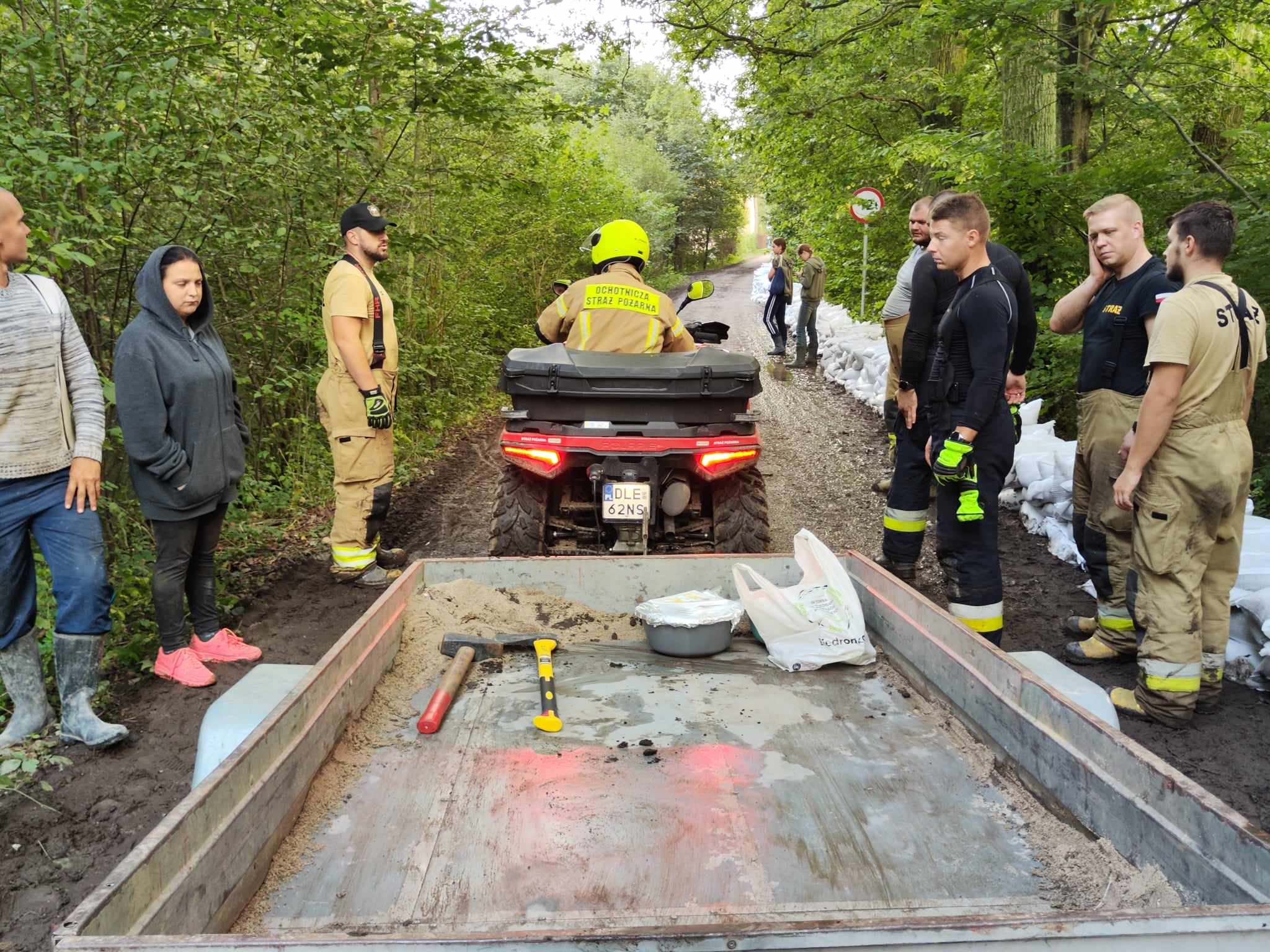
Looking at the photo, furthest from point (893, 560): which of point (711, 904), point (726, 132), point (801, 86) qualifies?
point (726, 132)

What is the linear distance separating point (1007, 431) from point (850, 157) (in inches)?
486

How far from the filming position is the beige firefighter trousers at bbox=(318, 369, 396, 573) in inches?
215

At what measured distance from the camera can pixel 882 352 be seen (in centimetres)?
1188

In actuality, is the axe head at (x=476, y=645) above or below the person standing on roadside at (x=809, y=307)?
below

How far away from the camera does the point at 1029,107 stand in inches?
356

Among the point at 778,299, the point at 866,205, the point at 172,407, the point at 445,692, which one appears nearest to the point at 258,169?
the point at 172,407

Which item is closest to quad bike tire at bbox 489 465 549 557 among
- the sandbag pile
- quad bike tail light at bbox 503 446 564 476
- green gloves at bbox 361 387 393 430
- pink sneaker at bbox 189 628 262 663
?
quad bike tail light at bbox 503 446 564 476

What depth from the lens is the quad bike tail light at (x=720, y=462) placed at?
475 cm

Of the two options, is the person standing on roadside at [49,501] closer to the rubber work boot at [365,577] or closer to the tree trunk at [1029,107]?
the rubber work boot at [365,577]

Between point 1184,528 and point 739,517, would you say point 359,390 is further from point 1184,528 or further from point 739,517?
point 1184,528

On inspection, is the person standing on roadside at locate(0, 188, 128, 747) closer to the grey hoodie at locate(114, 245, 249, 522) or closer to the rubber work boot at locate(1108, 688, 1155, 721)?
the grey hoodie at locate(114, 245, 249, 522)

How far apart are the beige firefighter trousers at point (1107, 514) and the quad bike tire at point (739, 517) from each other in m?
1.67

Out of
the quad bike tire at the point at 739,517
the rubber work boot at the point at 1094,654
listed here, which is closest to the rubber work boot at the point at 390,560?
the quad bike tire at the point at 739,517

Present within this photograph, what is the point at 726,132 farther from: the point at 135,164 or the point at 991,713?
the point at 991,713
